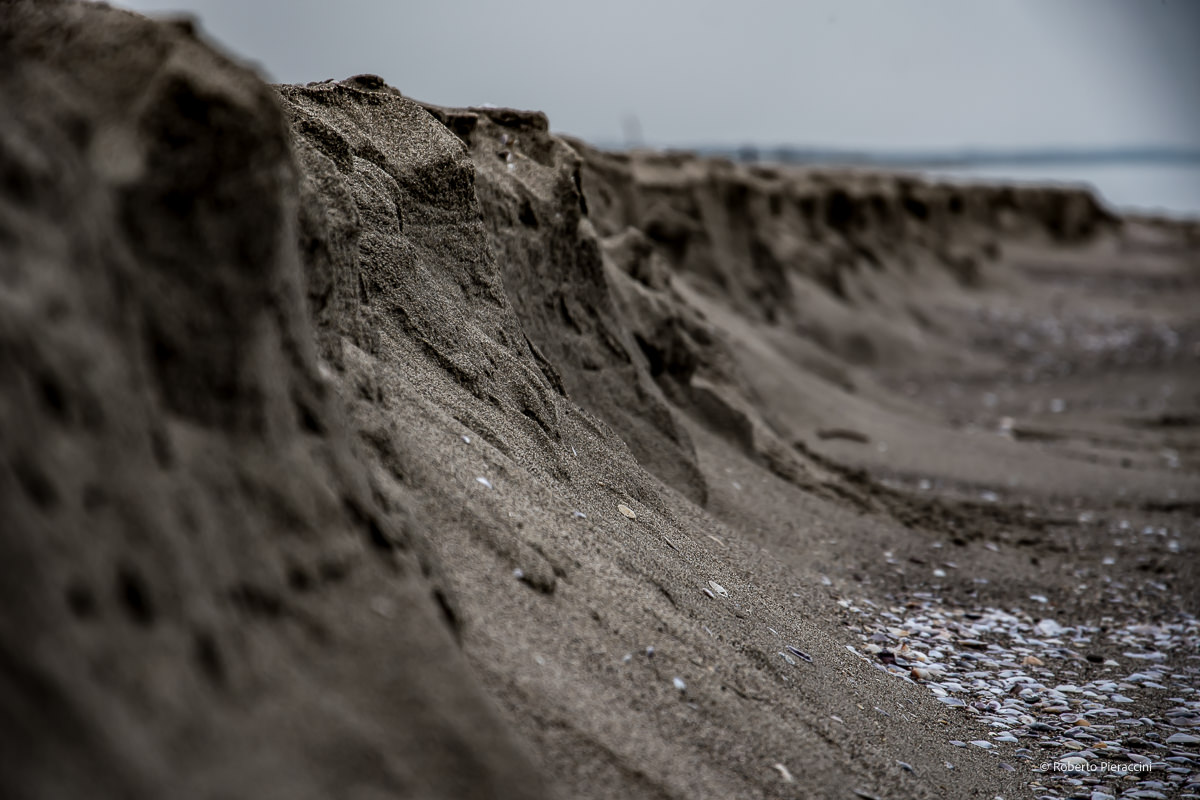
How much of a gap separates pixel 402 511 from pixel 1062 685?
3079 mm

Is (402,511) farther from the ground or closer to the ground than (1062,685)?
closer to the ground

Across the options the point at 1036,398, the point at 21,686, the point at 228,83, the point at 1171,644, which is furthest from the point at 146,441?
the point at 1036,398

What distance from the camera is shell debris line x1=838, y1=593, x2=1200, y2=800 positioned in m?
3.39

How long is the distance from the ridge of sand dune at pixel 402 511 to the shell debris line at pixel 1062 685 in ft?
0.16

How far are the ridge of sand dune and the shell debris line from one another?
0.05 metres

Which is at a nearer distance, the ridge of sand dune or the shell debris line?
the ridge of sand dune

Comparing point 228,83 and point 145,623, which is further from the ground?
point 228,83

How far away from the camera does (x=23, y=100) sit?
1.76 m

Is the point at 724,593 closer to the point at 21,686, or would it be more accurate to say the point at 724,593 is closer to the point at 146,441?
the point at 146,441

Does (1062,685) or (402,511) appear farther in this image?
(1062,685)

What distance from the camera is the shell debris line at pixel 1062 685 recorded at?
339 cm

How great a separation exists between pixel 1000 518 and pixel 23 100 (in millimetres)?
6050

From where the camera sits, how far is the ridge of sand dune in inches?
62.0

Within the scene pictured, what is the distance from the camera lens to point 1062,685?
4156 mm
